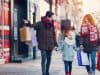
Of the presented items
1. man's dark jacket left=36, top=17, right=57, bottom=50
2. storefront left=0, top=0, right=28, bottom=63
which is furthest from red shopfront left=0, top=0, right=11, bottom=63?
man's dark jacket left=36, top=17, right=57, bottom=50

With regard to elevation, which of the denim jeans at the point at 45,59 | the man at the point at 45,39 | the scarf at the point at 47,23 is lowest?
the denim jeans at the point at 45,59

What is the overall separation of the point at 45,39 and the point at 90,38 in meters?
1.90

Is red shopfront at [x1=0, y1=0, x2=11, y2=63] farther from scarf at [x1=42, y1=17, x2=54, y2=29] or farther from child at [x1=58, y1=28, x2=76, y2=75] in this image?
child at [x1=58, y1=28, x2=76, y2=75]

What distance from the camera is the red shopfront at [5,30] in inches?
857

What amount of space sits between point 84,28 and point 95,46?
65cm

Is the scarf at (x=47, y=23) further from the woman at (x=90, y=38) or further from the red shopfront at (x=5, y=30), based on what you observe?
the red shopfront at (x=5, y=30)

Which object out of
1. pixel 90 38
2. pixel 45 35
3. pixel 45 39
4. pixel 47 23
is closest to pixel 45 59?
pixel 45 39

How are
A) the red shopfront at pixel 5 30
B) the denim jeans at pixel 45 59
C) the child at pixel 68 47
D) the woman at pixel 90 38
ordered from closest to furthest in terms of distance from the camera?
the woman at pixel 90 38 → the child at pixel 68 47 → the denim jeans at pixel 45 59 → the red shopfront at pixel 5 30

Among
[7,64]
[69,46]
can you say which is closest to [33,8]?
[7,64]

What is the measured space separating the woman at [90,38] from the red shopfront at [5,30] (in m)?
8.11

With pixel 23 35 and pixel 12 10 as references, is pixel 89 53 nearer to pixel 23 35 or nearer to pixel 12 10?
pixel 23 35

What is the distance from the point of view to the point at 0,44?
71.6 feet

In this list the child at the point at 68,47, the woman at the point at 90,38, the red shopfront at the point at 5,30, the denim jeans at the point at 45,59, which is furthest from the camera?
the red shopfront at the point at 5,30

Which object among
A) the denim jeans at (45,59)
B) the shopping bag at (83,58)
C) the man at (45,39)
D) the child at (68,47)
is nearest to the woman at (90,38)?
the shopping bag at (83,58)
